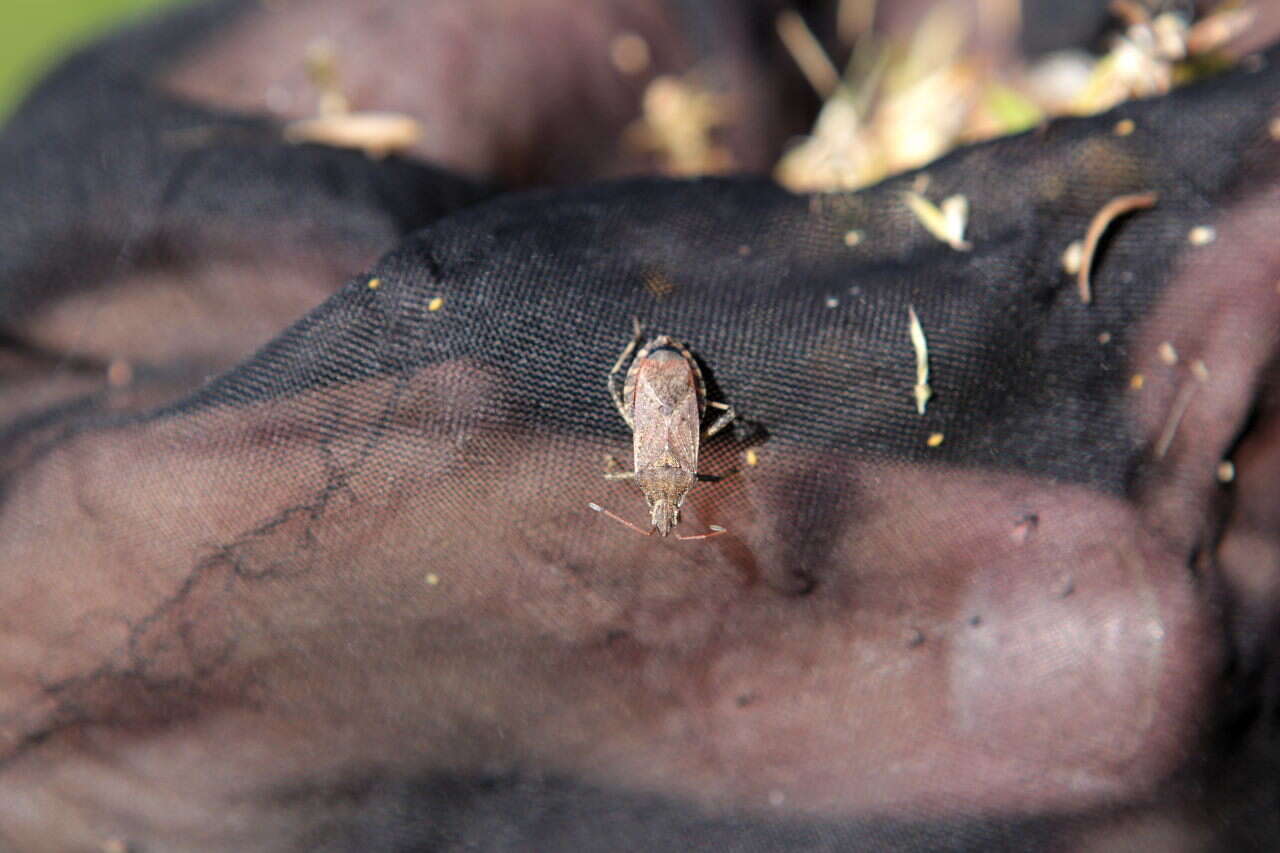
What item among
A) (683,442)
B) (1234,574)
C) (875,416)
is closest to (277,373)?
(683,442)

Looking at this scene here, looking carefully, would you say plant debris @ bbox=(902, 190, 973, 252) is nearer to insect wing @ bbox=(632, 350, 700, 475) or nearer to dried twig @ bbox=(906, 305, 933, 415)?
dried twig @ bbox=(906, 305, 933, 415)

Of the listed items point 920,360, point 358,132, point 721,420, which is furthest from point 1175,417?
point 358,132

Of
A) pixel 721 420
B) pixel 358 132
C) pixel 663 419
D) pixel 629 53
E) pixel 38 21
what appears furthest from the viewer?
pixel 38 21

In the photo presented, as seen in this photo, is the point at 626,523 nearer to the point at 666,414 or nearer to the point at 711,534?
the point at 711,534

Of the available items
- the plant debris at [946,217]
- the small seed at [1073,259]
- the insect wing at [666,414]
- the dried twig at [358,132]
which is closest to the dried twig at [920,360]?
the plant debris at [946,217]

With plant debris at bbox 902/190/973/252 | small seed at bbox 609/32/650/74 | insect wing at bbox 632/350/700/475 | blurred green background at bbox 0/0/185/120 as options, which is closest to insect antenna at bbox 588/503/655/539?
insect wing at bbox 632/350/700/475
